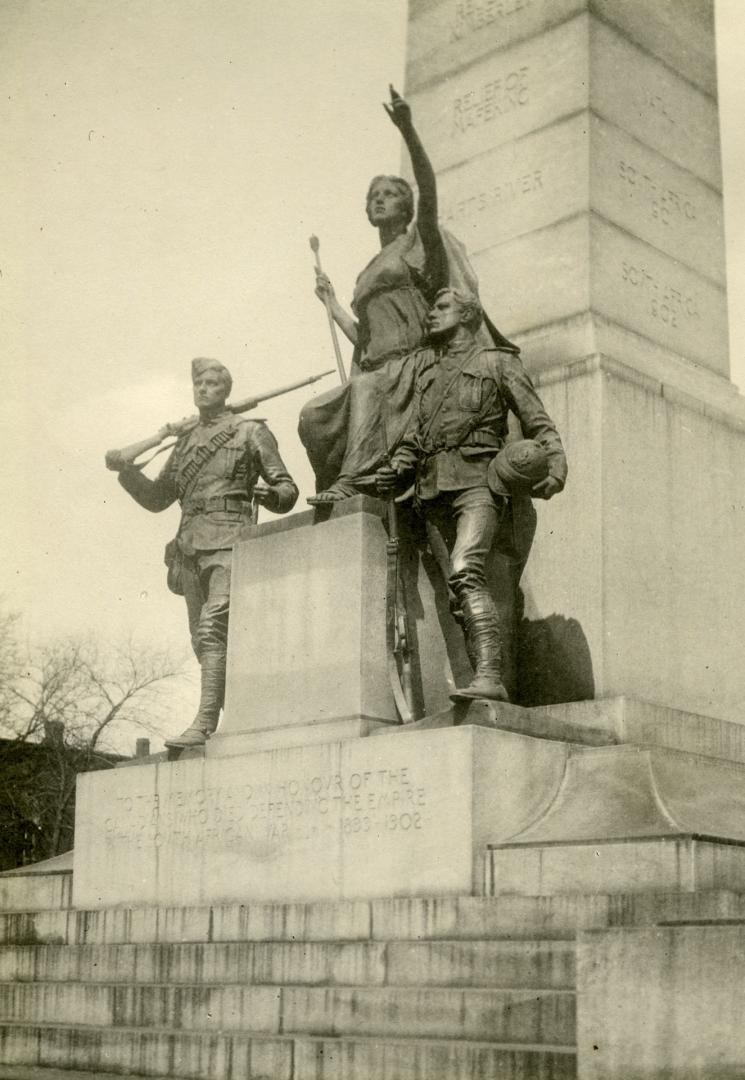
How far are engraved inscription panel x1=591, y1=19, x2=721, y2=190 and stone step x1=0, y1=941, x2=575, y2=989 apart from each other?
662 cm

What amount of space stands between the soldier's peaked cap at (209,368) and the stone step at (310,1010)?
462 cm

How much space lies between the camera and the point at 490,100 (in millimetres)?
13344

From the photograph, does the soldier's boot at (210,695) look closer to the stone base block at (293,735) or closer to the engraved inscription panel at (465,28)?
the stone base block at (293,735)

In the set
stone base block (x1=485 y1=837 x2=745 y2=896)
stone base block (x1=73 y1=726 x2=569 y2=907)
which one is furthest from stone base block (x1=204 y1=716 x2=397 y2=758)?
stone base block (x1=485 y1=837 x2=745 y2=896)

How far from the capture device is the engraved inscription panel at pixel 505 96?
12.8 m

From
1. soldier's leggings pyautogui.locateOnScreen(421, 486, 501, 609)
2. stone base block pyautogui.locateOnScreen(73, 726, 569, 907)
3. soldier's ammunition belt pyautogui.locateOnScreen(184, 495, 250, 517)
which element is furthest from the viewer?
soldier's ammunition belt pyautogui.locateOnScreen(184, 495, 250, 517)

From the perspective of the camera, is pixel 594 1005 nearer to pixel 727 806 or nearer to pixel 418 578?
pixel 727 806

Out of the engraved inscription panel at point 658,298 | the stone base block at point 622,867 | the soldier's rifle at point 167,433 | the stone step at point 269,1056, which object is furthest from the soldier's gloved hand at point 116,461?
the stone base block at point 622,867

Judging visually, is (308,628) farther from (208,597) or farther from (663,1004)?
(663,1004)

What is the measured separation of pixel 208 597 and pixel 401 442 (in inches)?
89.2

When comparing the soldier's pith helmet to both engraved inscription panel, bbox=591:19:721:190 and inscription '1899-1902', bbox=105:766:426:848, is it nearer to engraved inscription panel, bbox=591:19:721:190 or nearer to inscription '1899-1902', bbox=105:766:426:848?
inscription '1899-1902', bbox=105:766:426:848

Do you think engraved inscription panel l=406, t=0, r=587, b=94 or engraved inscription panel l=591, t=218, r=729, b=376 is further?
engraved inscription panel l=406, t=0, r=587, b=94

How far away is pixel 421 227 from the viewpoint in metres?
11.8

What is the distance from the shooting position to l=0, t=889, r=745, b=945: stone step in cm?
827
